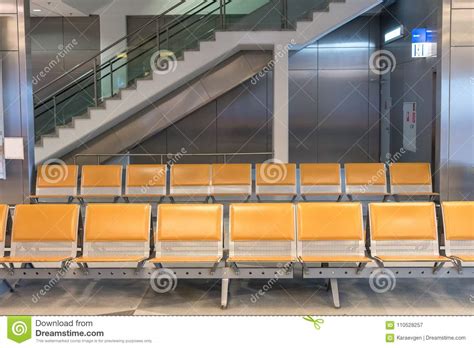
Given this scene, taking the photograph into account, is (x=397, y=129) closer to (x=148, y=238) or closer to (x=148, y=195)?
(x=148, y=195)

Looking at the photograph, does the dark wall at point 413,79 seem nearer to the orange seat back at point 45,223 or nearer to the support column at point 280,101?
the support column at point 280,101

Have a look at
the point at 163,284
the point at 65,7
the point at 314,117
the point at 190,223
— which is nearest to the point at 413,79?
the point at 314,117

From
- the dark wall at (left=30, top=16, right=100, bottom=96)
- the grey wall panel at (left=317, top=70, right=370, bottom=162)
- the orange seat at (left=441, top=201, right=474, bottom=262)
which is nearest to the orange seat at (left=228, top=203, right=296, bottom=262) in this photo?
the orange seat at (left=441, top=201, right=474, bottom=262)

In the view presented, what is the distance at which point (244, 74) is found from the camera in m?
12.5

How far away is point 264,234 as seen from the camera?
18.5 ft

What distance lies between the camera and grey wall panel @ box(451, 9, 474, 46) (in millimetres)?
7922

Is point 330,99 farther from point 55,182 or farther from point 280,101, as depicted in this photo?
point 55,182

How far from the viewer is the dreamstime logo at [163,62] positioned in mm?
11453

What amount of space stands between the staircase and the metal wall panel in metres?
2.98

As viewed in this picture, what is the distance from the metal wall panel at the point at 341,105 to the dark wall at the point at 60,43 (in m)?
6.13

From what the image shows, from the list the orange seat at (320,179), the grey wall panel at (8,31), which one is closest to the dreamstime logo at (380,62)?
the orange seat at (320,179)

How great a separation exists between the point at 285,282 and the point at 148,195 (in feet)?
10.7
